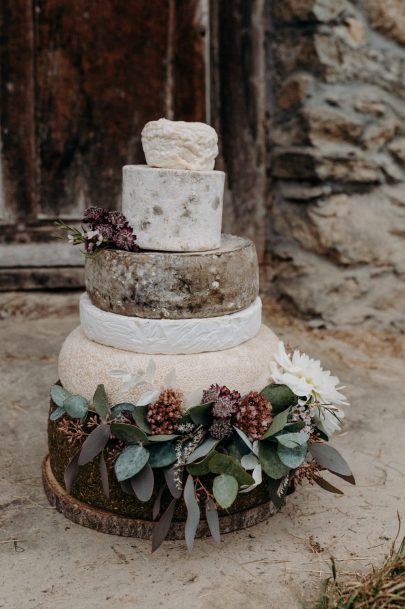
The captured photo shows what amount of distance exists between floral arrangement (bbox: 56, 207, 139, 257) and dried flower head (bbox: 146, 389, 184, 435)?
1.48ft

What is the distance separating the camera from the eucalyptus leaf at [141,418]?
1.93 metres

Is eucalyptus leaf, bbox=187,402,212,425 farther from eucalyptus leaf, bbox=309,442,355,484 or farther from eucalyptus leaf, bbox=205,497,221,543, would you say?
eucalyptus leaf, bbox=309,442,355,484

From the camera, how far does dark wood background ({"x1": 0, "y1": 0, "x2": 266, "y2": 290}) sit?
3521mm

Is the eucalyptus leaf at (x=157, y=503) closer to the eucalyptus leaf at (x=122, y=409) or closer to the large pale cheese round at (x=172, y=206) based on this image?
the eucalyptus leaf at (x=122, y=409)

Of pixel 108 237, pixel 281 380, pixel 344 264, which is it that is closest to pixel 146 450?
pixel 281 380

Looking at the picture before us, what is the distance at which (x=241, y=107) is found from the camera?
381 centimetres

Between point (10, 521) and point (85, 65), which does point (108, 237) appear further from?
point (85, 65)

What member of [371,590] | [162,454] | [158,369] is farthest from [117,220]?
[371,590]

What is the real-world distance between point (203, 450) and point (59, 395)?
18.6 inches

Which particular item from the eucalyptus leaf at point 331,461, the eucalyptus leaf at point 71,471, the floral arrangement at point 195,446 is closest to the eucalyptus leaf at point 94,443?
the floral arrangement at point 195,446

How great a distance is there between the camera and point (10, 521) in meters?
2.08

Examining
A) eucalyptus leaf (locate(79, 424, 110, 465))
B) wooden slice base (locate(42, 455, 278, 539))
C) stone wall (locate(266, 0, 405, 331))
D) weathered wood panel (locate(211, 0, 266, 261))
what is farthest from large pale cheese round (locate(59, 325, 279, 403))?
weathered wood panel (locate(211, 0, 266, 261))

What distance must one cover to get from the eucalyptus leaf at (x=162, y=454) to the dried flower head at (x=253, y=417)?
0.19m

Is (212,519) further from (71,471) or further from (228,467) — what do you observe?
(71,471)
